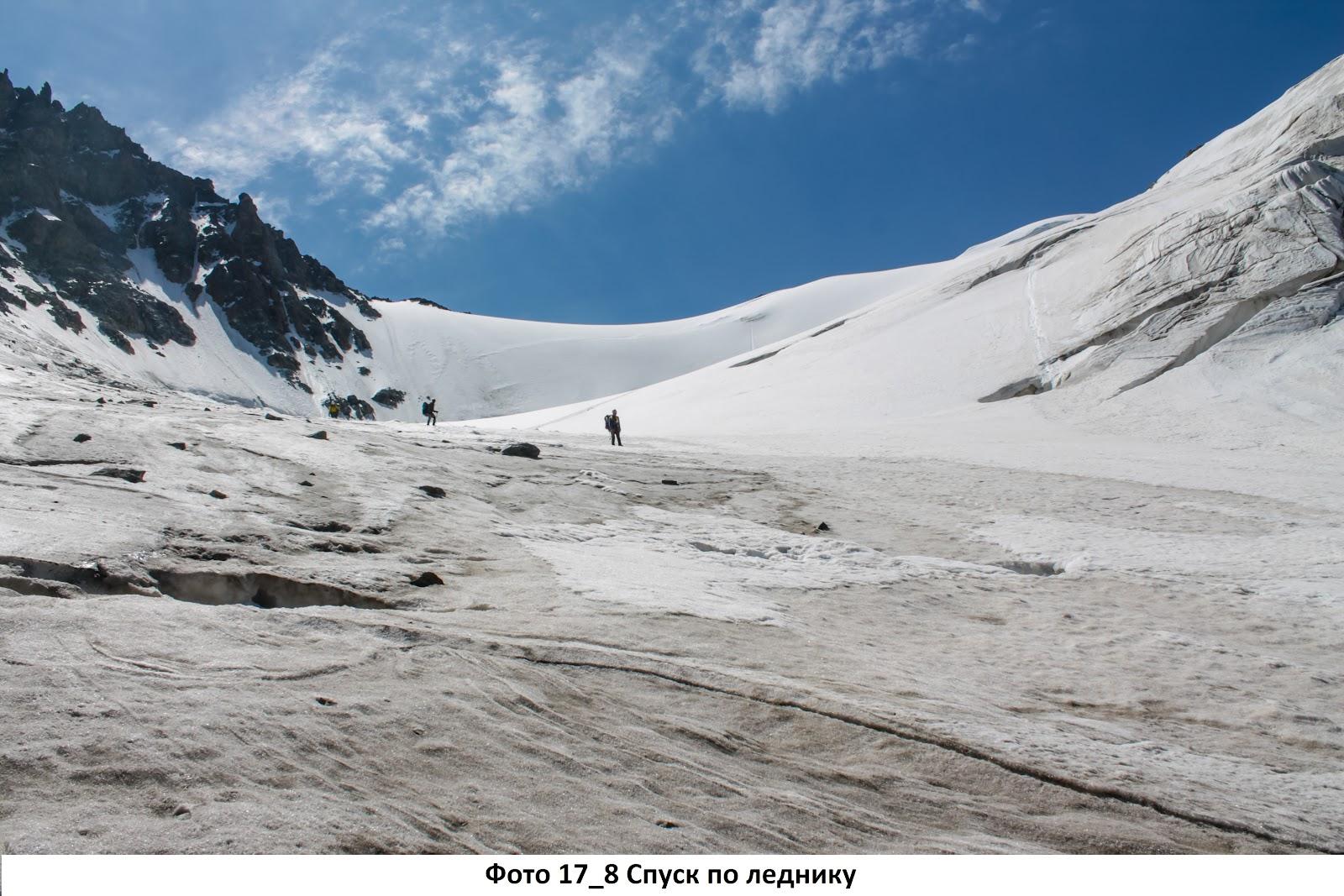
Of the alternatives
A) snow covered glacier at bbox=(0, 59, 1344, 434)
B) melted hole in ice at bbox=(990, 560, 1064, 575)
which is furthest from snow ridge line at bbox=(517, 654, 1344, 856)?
snow covered glacier at bbox=(0, 59, 1344, 434)

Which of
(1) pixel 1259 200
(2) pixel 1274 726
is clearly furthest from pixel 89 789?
(1) pixel 1259 200

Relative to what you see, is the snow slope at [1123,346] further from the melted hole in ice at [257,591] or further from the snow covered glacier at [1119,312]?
the melted hole in ice at [257,591]

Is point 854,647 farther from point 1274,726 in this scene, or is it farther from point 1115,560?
point 1115,560

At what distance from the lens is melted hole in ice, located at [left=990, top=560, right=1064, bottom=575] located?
11.0 meters

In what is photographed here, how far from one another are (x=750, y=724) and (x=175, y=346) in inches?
3602

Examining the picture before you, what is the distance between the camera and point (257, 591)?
679 centimetres

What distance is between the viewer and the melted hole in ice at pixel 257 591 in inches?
253

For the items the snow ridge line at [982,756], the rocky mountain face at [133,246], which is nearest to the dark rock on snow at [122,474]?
the snow ridge line at [982,756]

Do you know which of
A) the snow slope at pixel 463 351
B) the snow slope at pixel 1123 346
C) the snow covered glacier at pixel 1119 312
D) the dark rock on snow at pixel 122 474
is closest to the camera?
the dark rock on snow at pixel 122 474

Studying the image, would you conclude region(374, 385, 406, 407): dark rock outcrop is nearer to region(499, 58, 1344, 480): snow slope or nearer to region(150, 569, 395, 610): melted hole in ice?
region(499, 58, 1344, 480): snow slope

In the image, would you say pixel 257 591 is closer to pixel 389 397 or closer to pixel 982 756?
pixel 982 756

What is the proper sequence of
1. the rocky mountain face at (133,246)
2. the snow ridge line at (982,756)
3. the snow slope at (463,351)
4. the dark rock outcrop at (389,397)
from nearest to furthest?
the snow ridge line at (982,756) < the snow slope at (463,351) < the rocky mountain face at (133,246) < the dark rock outcrop at (389,397)

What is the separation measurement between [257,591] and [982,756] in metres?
5.54

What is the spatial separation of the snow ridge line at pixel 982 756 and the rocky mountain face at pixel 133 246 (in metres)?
84.7
